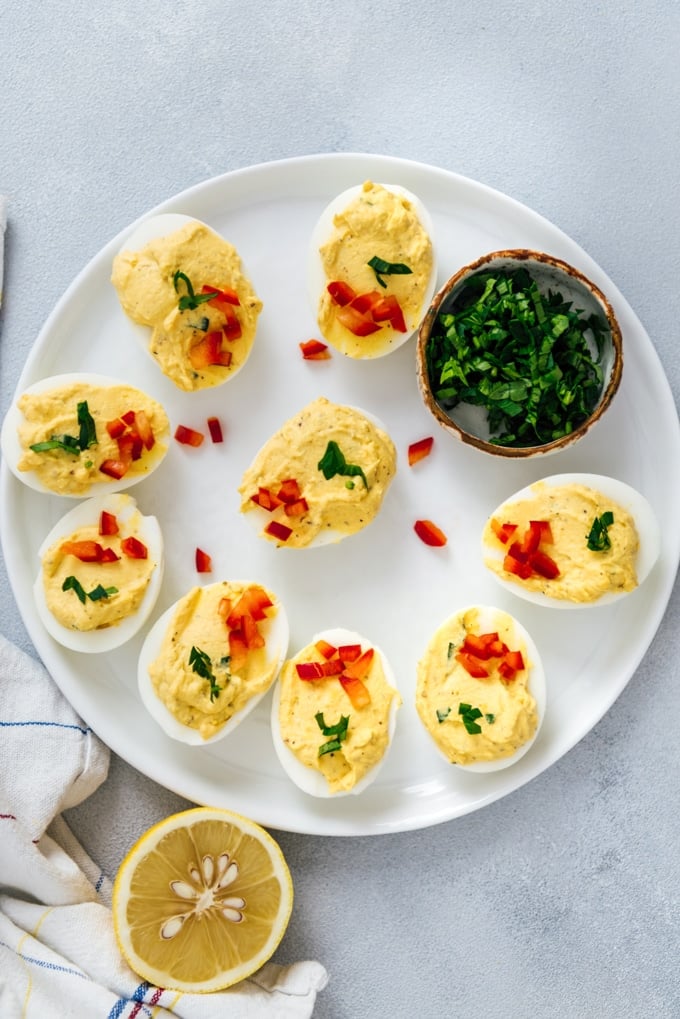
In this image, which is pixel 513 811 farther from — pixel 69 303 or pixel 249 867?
pixel 69 303

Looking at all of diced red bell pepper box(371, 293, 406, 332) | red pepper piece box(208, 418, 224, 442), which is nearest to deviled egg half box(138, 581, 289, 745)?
red pepper piece box(208, 418, 224, 442)

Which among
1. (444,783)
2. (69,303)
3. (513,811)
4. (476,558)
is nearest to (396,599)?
(476,558)

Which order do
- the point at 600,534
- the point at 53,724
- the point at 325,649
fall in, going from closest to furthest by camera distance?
the point at 600,534 → the point at 325,649 → the point at 53,724

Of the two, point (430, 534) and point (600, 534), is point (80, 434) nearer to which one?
point (430, 534)

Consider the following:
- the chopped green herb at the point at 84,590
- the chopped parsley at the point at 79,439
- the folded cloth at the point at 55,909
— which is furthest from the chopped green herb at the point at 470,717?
the chopped parsley at the point at 79,439

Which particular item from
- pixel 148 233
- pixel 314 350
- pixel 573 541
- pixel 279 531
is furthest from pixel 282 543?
pixel 148 233

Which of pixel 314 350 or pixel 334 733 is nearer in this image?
pixel 334 733

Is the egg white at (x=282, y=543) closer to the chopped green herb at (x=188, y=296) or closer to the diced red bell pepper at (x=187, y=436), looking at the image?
the diced red bell pepper at (x=187, y=436)

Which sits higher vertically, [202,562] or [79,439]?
[79,439]
